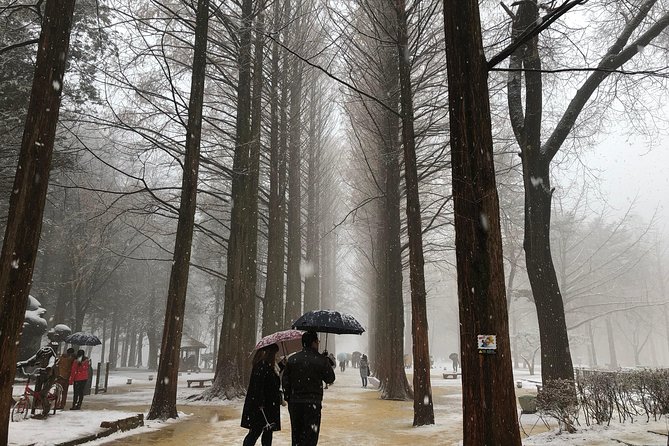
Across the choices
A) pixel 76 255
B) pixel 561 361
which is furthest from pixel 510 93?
pixel 76 255

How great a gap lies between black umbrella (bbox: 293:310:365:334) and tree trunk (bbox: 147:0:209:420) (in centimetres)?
530

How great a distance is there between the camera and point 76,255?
24984 millimetres

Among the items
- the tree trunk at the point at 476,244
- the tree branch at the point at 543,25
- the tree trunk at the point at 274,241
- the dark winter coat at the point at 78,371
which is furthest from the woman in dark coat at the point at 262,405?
the tree trunk at the point at 274,241

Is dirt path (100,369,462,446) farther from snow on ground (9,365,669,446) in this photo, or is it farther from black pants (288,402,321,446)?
black pants (288,402,321,446)

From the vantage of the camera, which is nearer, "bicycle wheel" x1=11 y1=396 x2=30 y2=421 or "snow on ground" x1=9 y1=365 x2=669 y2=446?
"snow on ground" x1=9 y1=365 x2=669 y2=446

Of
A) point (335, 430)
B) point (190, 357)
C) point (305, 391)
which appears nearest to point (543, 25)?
point (305, 391)

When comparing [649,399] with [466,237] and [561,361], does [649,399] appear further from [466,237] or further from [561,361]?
[466,237]

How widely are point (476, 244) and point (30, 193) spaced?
248 inches

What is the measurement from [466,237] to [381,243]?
16.0m

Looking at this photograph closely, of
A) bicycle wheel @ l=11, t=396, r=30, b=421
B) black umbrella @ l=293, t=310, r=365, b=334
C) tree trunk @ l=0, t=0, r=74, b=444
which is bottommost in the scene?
Answer: bicycle wheel @ l=11, t=396, r=30, b=421

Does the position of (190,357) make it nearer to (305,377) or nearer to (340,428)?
(340,428)

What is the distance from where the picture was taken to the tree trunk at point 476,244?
3.97 m

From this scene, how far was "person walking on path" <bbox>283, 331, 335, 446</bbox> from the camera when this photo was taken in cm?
527

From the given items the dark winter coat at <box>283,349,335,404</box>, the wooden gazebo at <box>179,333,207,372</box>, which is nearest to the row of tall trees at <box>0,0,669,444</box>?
the dark winter coat at <box>283,349,335,404</box>
